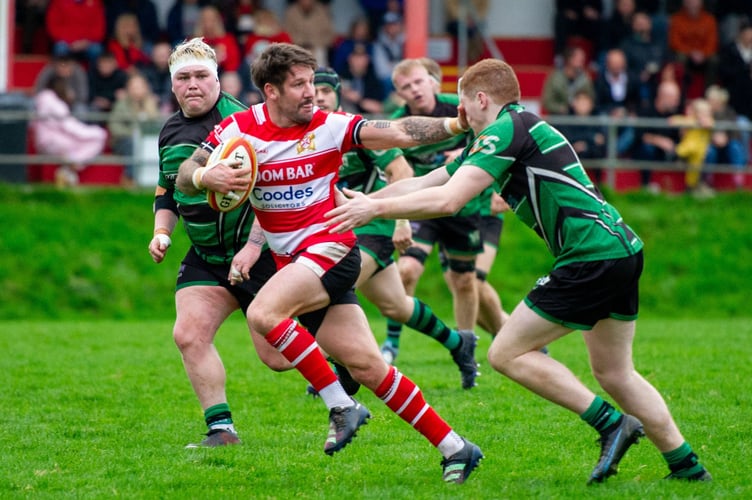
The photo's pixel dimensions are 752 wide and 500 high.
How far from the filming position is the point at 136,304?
50.2ft

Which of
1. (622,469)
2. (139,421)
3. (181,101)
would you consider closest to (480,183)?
(622,469)

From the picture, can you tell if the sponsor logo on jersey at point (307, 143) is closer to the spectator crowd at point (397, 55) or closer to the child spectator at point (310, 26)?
the spectator crowd at point (397, 55)

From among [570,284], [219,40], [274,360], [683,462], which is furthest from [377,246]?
[219,40]

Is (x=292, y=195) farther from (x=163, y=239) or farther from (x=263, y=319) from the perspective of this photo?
(x=163, y=239)

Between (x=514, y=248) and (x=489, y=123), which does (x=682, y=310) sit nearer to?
(x=514, y=248)

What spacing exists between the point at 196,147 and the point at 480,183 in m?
2.00

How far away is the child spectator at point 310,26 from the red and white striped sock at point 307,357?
12.9m

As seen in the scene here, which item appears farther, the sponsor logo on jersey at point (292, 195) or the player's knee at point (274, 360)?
the player's knee at point (274, 360)

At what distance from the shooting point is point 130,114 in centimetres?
1631

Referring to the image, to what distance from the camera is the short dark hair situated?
6.01 meters

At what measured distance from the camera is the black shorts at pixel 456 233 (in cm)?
973

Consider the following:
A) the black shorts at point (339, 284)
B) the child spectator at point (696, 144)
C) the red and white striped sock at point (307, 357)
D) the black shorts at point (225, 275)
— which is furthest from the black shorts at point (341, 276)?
the child spectator at point (696, 144)

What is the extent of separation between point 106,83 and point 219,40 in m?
1.69

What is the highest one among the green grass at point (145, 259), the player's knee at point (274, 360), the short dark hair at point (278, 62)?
the short dark hair at point (278, 62)
